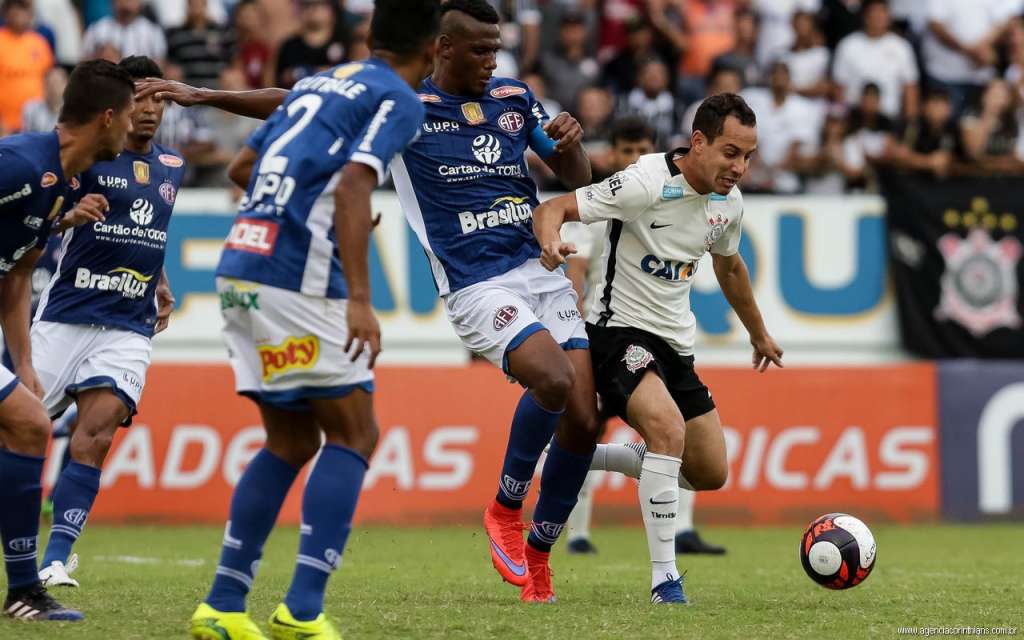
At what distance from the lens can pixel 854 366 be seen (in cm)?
1443

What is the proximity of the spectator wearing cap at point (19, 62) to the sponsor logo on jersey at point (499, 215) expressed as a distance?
947cm

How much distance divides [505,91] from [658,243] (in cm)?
111

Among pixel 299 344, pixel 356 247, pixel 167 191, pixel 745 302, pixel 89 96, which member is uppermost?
→ pixel 89 96

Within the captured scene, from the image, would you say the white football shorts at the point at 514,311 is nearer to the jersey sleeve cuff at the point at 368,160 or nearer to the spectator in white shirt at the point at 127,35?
the jersey sleeve cuff at the point at 368,160

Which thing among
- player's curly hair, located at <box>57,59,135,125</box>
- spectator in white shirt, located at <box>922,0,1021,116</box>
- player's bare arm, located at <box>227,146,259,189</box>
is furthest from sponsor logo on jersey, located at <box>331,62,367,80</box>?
spectator in white shirt, located at <box>922,0,1021,116</box>

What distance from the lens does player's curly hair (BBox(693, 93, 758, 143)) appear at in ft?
25.6

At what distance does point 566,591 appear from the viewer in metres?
8.15

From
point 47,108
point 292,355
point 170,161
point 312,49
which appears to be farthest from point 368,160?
point 47,108

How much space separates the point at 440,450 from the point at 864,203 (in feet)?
16.9

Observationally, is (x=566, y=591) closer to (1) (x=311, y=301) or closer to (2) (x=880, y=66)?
(1) (x=311, y=301)

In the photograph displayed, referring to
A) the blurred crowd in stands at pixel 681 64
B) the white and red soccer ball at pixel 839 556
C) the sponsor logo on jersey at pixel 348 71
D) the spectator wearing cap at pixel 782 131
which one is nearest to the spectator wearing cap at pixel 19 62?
the blurred crowd in stands at pixel 681 64

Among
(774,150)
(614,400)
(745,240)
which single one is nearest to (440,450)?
(745,240)

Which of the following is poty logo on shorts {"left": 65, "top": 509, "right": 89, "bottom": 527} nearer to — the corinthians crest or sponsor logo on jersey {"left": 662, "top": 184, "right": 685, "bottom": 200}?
sponsor logo on jersey {"left": 662, "top": 184, "right": 685, "bottom": 200}

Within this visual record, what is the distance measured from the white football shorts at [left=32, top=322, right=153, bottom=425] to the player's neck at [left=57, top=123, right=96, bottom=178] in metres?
2.02
